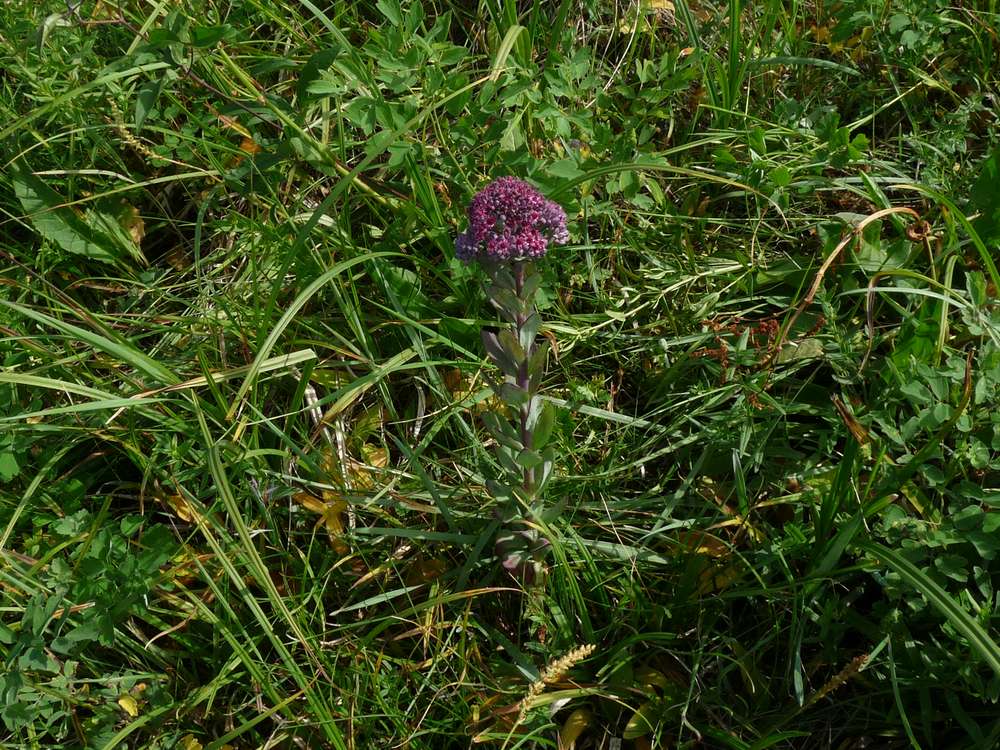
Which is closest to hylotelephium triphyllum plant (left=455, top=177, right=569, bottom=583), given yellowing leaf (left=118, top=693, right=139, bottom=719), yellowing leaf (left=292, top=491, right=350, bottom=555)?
yellowing leaf (left=292, top=491, right=350, bottom=555)

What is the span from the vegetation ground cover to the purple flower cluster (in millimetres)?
521

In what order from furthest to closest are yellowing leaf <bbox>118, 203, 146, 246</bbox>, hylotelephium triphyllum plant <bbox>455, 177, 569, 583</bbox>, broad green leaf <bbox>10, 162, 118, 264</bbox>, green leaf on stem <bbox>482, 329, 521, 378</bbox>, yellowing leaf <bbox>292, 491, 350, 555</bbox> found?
yellowing leaf <bbox>118, 203, 146, 246</bbox>, broad green leaf <bbox>10, 162, 118, 264</bbox>, yellowing leaf <bbox>292, 491, 350, 555</bbox>, green leaf on stem <bbox>482, 329, 521, 378</bbox>, hylotelephium triphyllum plant <bbox>455, 177, 569, 583</bbox>

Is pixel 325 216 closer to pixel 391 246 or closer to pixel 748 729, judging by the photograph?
pixel 391 246

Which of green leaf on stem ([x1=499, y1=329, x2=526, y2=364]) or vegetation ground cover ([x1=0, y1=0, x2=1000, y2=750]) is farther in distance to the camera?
vegetation ground cover ([x1=0, y1=0, x2=1000, y2=750])

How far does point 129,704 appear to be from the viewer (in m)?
2.19

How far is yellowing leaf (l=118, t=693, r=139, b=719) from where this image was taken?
217 centimetres

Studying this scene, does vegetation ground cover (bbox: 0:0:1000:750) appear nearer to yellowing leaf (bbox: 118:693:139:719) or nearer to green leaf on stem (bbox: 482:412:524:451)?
yellowing leaf (bbox: 118:693:139:719)

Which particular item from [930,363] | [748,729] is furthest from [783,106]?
[748,729]

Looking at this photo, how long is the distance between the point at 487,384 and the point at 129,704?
3.97 feet

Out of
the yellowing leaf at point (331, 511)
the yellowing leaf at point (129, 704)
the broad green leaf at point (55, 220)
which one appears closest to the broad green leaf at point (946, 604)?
the yellowing leaf at point (331, 511)

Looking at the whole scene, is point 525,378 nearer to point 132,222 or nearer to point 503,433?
point 503,433

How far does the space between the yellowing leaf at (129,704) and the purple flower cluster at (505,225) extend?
141 cm

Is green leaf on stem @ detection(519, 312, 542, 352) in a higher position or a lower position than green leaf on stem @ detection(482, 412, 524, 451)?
higher

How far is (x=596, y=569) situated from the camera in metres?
2.23
